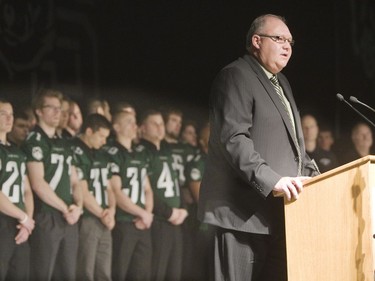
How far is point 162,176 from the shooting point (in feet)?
15.0

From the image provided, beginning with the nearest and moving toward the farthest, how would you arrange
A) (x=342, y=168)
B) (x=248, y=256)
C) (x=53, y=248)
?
(x=342, y=168) < (x=248, y=256) < (x=53, y=248)

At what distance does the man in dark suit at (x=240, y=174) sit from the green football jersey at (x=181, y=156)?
6.09 ft

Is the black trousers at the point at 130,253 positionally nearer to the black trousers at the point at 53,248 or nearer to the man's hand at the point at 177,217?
the man's hand at the point at 177,217

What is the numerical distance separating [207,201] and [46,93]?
170 centimetres

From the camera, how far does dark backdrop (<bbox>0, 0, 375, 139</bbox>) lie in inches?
162

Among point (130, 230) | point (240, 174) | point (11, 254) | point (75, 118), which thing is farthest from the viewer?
point (130, 230)

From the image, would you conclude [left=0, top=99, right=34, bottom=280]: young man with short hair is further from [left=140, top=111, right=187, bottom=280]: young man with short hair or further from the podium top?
the podium top

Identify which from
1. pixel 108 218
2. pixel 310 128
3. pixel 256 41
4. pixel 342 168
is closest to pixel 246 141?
pixel 342 168

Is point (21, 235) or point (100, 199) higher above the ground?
point (100, 199)

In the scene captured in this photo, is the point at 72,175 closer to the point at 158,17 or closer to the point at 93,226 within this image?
the point at 93,226

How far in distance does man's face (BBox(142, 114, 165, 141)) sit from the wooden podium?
2.15 metres

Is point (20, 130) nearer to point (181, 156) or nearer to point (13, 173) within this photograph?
point (13, 173)

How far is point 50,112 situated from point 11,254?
81cm

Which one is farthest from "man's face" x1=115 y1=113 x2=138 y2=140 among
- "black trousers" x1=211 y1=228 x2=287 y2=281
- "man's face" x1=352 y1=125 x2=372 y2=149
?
"black trousers" x1=211 y1=228 x2=287 y2=281
